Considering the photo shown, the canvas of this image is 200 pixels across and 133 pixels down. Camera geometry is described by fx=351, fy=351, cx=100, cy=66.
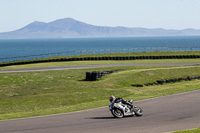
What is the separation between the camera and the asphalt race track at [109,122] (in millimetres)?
15828

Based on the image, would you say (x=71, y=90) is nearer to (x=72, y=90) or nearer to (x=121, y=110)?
(x=72, y=90)

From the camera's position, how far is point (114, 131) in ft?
50.7

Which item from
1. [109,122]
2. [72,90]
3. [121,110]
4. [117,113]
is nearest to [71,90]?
[72,90]

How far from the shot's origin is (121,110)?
18.5 metres

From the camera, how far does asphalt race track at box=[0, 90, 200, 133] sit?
15828 mm

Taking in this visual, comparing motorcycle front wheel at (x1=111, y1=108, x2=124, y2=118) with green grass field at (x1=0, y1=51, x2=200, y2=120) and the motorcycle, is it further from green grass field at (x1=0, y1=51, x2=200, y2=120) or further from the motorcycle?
green grass field at (x1=0, y1=51, x2=200, y2=120)

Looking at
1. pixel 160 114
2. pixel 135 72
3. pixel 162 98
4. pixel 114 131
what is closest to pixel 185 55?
pixel 135 72

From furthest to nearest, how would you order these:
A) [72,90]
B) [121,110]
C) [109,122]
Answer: [72,90] < [121,110] < [109,122]

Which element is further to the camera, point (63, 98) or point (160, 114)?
point (63, 98)

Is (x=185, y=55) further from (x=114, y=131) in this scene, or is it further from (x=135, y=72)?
(x=114, y=131)

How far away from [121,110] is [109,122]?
136cm

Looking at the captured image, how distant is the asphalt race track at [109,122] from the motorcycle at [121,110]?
0.34 m

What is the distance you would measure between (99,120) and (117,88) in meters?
17.4

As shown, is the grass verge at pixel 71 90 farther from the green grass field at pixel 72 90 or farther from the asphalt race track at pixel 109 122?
the asphalt race track at pixel 109 122
